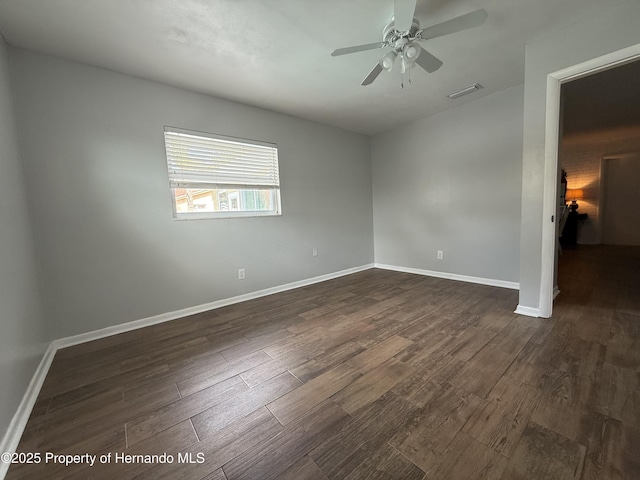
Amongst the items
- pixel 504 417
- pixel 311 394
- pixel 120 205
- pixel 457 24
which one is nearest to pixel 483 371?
pixel 504 417

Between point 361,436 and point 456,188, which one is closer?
point 361,436

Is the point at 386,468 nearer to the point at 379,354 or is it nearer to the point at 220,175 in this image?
the point at 379,354

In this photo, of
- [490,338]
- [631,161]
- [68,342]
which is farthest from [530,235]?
[631,161]

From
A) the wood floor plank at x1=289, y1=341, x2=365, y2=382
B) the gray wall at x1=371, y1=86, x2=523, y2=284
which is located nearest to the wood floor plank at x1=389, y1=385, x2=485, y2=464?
the wood floor plank at x1=289, y1=341, x2=365, y2=382

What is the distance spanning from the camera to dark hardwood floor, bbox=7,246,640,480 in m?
1.03

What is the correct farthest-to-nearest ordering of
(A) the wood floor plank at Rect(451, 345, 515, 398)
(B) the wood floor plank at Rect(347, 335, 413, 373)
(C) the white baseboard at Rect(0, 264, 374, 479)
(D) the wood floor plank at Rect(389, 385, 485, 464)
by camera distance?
1. (B) the wood floor plank at Rect(347, 335, 413, 373)
2. (A) the wood floor plank at Rect(451, 345, 515, 398)
3. (C) the white baseboard at Rect(0, 264, 374, 479)
4. (D) the wood floor plank at Rect(389, 385, 485, 464)

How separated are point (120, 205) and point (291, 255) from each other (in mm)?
2051

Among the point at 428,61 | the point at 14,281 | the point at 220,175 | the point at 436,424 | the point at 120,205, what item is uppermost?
the point at 428,61

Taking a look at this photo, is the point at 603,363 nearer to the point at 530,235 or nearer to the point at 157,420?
the point at 530,235

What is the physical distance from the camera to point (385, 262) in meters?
4.66

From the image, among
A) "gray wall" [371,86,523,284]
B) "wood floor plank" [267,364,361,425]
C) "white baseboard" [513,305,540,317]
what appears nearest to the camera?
"wood floor plank" [267,364,361,425]

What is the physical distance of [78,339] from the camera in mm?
2174

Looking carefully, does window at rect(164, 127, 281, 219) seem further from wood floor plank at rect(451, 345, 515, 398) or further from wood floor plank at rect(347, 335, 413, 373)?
wood floor plank at rect(451, 345, 515, 398)

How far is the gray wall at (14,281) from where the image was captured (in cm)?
129
